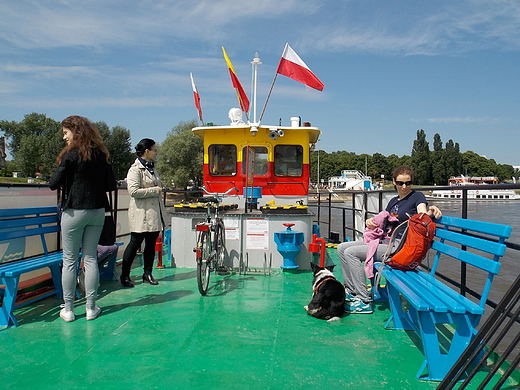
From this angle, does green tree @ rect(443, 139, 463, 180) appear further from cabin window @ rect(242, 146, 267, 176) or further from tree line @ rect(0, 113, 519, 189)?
cabin window @ rect(242, 146, 267, 176)

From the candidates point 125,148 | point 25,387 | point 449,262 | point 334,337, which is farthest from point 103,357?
point 125,148

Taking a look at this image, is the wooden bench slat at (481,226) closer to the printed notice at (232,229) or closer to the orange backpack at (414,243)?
the orange backpack at (414,243)

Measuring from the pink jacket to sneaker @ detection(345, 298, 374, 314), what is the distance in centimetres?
33

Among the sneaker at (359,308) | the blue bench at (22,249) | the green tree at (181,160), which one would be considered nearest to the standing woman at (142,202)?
the blue bench at (22,249)

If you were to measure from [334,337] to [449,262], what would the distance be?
1300 cm

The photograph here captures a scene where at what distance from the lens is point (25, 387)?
8.03ft

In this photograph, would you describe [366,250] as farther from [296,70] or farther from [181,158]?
[181,158]

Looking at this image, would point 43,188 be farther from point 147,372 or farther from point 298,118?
point 298,118

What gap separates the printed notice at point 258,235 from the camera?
5.79 m

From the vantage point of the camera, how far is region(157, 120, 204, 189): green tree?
49.4 m

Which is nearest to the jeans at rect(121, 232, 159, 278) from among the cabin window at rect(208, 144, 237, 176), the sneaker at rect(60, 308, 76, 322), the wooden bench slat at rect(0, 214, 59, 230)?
the wooden bench slat at rect(0, 214, 59, 230)

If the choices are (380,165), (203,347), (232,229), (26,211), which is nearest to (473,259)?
(203,347)

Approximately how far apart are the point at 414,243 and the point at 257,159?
4.42 m

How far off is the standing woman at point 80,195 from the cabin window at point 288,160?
4038mm
